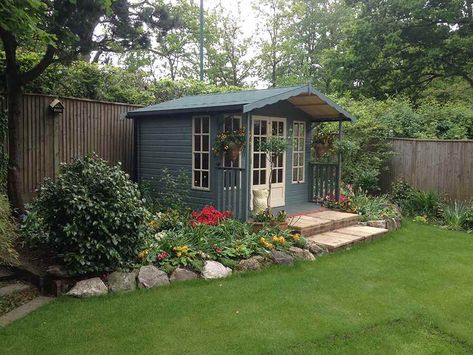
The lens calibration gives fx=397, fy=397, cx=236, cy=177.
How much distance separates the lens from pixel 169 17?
722 centimetres

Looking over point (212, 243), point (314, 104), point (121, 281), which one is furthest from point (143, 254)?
point (314, 104)

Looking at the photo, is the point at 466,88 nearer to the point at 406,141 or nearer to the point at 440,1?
the point at 440,1

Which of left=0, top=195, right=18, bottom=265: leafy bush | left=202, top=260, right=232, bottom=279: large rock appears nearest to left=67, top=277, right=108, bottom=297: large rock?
left=0, top=195, right=18, bottom=265: leafy bush

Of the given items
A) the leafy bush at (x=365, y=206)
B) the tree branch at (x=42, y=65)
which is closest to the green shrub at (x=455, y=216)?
the leafy bush at (x=365, y=206)

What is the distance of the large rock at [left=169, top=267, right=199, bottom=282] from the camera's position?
448cm

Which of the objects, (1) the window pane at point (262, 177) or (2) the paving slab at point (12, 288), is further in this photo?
(1) the window pane at point (262, 177)

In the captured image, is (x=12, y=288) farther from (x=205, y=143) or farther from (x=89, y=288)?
(x=205, y=143)

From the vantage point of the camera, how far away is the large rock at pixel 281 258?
5203 millimetres

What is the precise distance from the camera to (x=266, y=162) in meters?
7.73

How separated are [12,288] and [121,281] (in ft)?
3.60

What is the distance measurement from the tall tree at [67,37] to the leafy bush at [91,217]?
1.68m

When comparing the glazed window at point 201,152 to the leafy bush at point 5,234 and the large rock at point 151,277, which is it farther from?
the leafy bush at point 5,234

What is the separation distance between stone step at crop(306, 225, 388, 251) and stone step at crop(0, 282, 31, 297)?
3.98 metres

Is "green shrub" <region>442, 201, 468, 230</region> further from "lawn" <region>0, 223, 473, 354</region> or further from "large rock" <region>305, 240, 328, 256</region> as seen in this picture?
"large rock" <region>305, 240, 328, 256</region>
